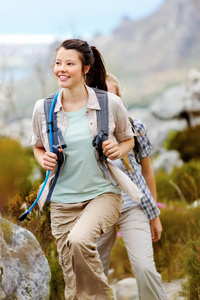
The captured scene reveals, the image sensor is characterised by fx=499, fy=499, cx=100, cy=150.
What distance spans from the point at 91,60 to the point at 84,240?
104cm

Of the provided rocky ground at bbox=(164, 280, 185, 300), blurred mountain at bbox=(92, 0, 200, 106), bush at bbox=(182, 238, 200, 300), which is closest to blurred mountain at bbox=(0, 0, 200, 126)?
blurred mountain at bbox=(92, 0, 200, 106)

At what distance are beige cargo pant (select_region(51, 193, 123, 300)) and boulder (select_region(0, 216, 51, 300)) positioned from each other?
0.62ft

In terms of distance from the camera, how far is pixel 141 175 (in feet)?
11.1

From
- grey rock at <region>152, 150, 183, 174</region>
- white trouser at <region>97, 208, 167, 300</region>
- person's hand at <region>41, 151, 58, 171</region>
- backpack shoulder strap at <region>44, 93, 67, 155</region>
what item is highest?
backpack shoulder strap at <region>44, 93, 67, 155</region>

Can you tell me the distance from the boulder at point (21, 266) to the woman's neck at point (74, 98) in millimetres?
739

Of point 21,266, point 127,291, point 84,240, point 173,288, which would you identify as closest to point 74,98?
point 84,240

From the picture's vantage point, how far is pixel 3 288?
101 inches

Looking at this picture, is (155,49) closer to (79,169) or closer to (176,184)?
(176,184)

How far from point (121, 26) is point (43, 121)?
12270 cm

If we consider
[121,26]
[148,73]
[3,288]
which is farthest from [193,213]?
[121,26]

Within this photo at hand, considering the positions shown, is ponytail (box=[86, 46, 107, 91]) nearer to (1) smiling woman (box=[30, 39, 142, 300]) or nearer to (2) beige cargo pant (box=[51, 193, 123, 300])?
(1) smiling woman (box=[30, 39, 142, 300])

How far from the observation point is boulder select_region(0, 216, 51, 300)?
8.56 feet

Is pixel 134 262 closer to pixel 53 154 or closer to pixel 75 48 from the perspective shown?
pixel 53 154

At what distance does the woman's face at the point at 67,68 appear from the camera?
271cm
